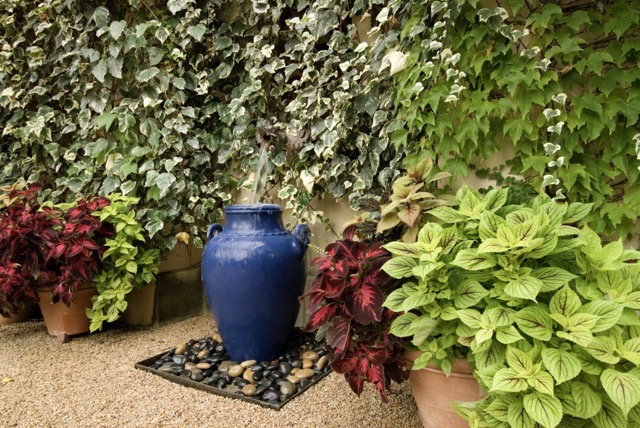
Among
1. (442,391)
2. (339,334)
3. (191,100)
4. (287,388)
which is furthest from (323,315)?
(191,100)

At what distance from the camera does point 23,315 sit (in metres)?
2.70

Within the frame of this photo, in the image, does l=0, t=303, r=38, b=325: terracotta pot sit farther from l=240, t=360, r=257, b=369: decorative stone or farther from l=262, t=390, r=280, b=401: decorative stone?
l=262, t=390, r=280, b=401: decorative stone

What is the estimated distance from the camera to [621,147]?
1.40 m

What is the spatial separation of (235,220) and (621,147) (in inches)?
58.8

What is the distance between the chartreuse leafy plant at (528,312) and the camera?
2.72 ft

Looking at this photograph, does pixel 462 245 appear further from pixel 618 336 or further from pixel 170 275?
pixel 170 275

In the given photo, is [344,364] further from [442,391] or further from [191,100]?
[191,100]

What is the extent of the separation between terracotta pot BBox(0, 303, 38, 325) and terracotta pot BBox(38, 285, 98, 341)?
561mm

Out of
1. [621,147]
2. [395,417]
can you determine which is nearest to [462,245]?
[395,417]

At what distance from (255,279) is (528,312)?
3.53 ft

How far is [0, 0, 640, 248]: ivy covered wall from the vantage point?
4.72ft

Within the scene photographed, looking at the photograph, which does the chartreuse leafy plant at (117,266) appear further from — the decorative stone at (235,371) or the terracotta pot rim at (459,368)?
the terracotta pot rim at (459,368)

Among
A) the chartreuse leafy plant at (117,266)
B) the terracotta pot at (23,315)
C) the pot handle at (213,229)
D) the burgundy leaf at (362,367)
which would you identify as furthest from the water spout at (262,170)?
the terracotta pot at (23,315)

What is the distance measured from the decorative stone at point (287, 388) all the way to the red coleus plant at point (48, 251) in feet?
3.88
